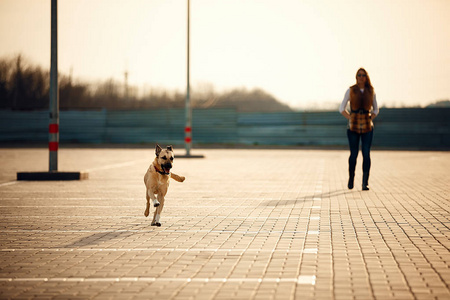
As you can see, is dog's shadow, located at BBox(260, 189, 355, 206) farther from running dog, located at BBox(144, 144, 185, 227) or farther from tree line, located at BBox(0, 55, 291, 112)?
tree line, located at BBox(0, 55, 291, 112)

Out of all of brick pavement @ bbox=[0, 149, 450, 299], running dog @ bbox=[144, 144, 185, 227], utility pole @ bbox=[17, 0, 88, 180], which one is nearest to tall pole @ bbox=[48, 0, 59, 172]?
utility pole @ bbox=[17, 0, 88, 180]

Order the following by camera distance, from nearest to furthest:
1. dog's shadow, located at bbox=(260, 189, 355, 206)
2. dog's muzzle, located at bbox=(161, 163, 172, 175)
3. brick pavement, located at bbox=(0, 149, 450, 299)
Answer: brick pavement, located at bbox=(0, 149, 450, 299) → dog's muzzle, located at bbox=(161, 163, 172, 175) → dog's shadow, located at bbox=(260, 189, 355, 206)

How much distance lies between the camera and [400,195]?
1238cm

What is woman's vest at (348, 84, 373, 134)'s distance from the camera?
13.1 m

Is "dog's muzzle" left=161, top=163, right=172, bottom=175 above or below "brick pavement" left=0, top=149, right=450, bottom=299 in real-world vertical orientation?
above

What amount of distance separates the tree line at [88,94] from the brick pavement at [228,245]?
4716 cm

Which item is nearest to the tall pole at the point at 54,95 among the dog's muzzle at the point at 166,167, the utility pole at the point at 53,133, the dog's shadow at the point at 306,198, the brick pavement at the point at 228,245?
the utility pole at the point at 53,133

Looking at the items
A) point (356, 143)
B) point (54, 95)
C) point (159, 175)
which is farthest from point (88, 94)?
point (159, 175)

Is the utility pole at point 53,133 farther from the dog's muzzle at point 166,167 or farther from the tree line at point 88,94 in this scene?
the tree line at point 88,94

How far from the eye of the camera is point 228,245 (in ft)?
23.1

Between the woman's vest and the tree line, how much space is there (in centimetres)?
4511

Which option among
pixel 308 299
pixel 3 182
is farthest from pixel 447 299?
pixel 3 182

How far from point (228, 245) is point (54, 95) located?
33.4ft

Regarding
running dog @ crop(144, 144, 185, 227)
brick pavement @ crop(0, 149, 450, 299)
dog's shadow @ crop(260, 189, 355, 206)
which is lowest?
dog's shadow @ crop(260, 189, 355, 206)
